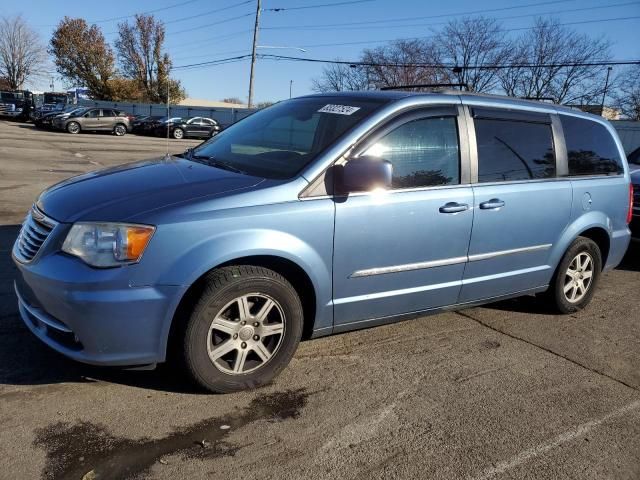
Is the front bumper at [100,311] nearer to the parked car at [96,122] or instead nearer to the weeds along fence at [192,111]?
the parked car at [96,122]

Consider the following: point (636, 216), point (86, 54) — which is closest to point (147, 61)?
point (86, 54)

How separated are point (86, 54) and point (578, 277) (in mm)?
72616

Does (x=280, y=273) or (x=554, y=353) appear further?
(x=554, y=353)

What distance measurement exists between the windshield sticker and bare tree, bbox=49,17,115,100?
69.8 meters

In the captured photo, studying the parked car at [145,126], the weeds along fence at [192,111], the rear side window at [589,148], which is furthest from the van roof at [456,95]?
the weeds along fence at [192,111]

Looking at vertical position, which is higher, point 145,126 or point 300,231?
point 145,126

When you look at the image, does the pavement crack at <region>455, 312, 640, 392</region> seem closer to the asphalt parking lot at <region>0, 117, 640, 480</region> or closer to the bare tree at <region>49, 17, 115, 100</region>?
the asphalt parking lot at <region>0, 117, 640, 480</region>

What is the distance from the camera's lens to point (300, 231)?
3.26 meters

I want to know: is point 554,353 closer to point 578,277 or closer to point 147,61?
point 578,277

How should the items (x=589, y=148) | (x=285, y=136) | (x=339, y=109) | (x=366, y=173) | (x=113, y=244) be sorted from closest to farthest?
1. (x=113, y=244)
2. (x=366, y=173)
3. (x=339, y=109)
4. (x=285, y=136)
5. (x=589, y=148)

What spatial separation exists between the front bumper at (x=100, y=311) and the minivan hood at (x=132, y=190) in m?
0.30

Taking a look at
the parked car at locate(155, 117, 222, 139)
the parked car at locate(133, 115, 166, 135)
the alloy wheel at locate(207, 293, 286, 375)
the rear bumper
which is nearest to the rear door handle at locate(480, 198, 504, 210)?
the alloy wheel at locate(207, 293, 286, 375)

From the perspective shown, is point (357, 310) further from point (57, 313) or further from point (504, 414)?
point (57, 313)

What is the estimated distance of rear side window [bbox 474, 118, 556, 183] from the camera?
4125mm
